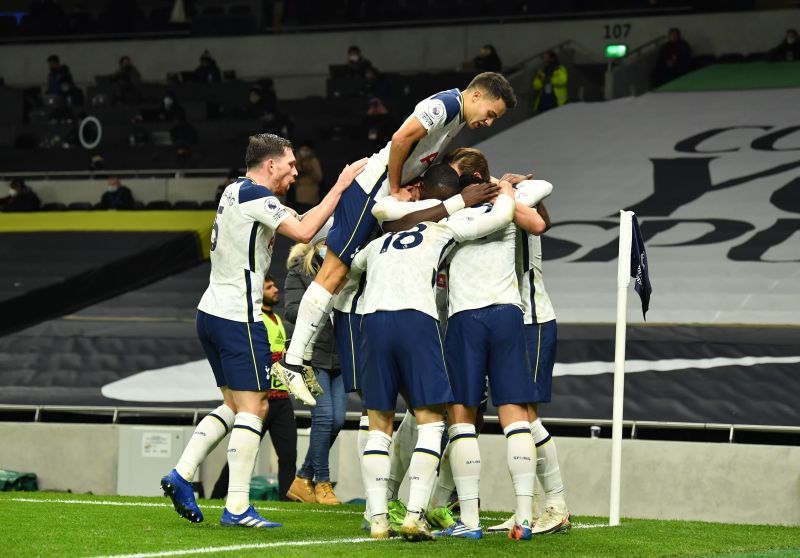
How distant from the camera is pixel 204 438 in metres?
7.66

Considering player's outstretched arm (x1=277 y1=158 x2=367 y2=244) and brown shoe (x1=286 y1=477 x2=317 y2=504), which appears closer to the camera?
player's outstretched arm (x1=277 y1=158 x2=367 y2=244)

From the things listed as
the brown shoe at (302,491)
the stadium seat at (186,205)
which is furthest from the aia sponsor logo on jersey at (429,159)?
the stadium seat at (186,205)

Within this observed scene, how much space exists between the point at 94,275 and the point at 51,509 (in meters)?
9.49

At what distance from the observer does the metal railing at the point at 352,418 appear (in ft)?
36.2

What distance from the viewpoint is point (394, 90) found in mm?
24484

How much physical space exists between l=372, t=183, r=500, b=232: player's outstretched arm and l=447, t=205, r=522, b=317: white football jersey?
0.19 ft

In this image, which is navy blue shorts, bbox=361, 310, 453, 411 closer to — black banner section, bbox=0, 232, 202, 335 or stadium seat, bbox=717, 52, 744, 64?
black banner section, bbox=0, 232, 202, 335

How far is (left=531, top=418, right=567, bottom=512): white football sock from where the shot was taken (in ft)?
25.1

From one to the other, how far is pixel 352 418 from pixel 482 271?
4930 mm

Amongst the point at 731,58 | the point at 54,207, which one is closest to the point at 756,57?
the point at 731,58

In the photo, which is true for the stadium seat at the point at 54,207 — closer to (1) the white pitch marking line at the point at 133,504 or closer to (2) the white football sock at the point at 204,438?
Answer: (1) the white pitch marking line at the point at 133,504

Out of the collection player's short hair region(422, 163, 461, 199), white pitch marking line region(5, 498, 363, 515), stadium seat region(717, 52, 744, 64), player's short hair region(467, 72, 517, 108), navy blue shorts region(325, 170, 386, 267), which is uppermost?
stadium seat region(717, 52, 744, 64)

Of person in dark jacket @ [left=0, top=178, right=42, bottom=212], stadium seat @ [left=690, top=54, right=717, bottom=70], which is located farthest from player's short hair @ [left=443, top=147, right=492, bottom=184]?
stadium seat @ [left=690, top=54, right=717, bottom=70]

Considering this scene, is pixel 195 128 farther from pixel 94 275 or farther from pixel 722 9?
pixel 722 9
